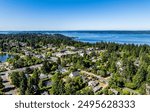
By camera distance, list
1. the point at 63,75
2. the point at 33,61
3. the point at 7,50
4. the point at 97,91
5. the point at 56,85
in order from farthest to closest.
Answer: the point at 7,50, the point at 33,61, the point at 63,75, the point at 97,91, the point at 56,85

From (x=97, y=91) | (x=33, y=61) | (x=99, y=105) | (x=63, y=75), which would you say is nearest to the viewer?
(x=99, y=105)

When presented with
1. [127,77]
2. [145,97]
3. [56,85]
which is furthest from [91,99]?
[127,77]

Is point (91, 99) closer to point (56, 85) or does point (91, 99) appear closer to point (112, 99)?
point (112, 99)

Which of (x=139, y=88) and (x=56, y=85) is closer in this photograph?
(x=56, y=85)

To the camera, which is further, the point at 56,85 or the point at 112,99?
the point at 56,85

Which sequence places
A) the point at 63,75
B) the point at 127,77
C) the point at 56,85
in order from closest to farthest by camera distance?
the point at 56,85 → the point at 127,77 → the point at 63,75

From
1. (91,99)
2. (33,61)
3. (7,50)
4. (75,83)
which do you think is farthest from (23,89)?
(7,50)

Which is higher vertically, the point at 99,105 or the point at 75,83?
the point at 99,105

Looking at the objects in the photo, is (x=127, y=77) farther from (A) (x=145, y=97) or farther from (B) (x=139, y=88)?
(A) (x=145, y=97)

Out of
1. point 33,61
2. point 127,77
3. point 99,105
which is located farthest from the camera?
point 33,61
